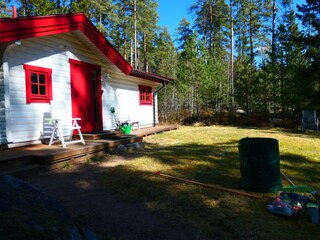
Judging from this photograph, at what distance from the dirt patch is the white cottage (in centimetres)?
187

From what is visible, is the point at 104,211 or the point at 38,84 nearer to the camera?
the point at 104,211

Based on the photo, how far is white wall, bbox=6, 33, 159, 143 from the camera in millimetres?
5574

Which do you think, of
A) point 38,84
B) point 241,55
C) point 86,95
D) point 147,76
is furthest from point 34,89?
point 241,55

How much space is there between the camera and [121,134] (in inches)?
328

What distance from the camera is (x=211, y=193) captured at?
11.9 ft

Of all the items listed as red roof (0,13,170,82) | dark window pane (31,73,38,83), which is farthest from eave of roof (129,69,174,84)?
dark window pane (31,73,38,83)

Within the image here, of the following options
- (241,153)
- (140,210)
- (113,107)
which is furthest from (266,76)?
(140,210)

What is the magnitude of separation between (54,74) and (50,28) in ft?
3.94

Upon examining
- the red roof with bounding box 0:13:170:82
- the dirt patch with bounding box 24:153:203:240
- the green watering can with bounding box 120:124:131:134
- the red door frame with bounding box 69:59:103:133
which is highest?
the red roof with bounding box 0:13:170:82

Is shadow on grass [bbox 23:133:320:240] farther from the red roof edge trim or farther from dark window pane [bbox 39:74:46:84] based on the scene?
the red roof edge trim

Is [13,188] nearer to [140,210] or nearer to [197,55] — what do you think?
[140,210]

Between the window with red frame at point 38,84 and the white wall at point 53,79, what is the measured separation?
0.10m

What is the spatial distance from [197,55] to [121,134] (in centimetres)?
1098

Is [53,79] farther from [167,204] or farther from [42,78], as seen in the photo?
[167,204]
